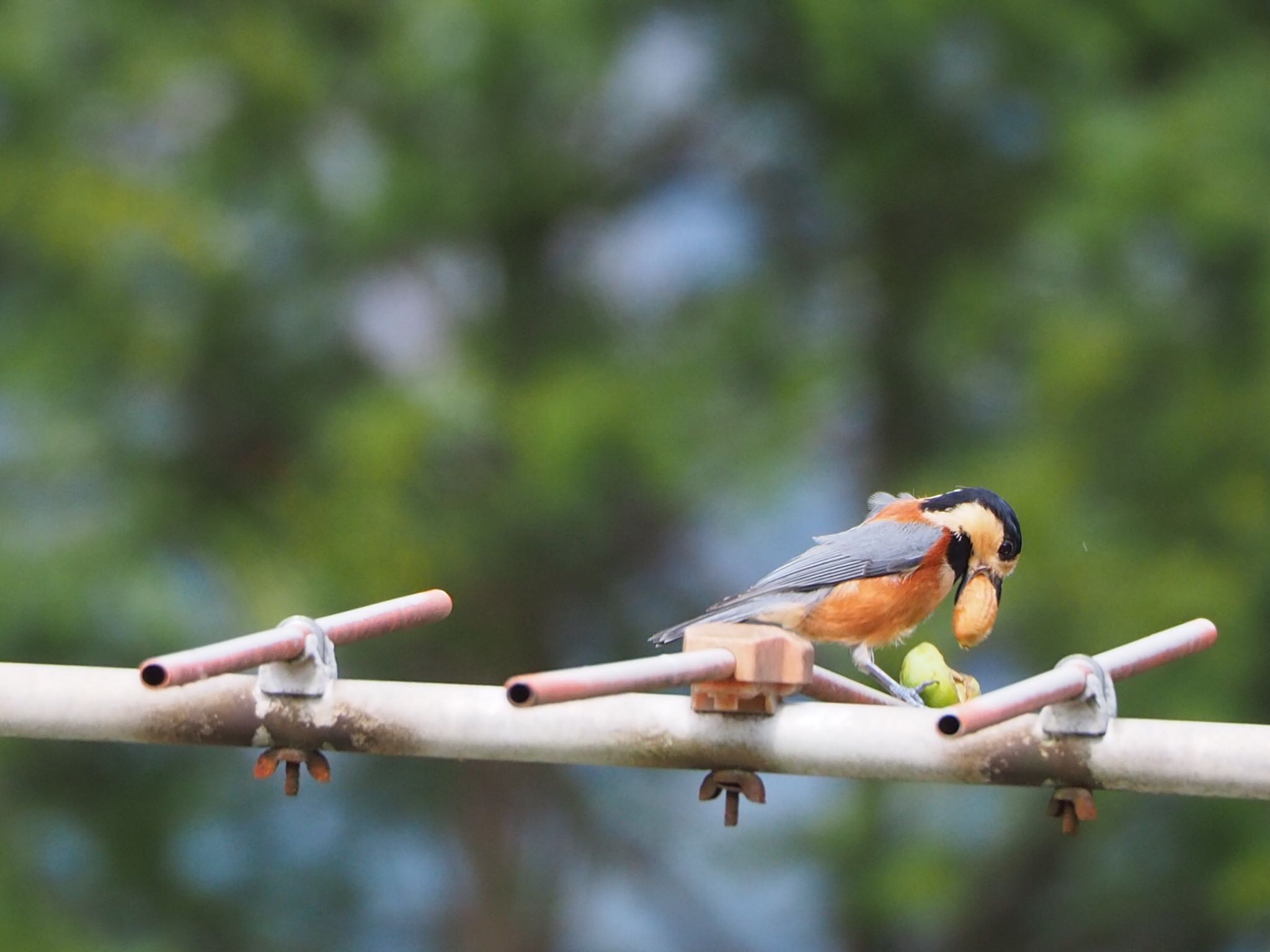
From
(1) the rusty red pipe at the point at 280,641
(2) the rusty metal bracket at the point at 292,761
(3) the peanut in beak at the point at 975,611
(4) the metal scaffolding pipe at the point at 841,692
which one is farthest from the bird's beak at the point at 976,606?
(2) the rusty metal bracket at the point at 292,761

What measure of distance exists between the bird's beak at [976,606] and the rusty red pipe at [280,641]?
69cm

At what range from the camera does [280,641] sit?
72.4 inches

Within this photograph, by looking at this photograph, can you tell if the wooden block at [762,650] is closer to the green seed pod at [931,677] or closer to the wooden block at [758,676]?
the wooden block at [758,676]

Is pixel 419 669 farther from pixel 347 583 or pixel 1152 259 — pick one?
pixel 1152 259

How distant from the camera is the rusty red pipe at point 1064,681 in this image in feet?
5.25

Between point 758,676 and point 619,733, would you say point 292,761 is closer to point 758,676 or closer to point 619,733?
point 619,733

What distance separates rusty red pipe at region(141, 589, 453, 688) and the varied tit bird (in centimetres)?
61

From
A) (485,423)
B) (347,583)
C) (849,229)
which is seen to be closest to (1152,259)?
(849,229)

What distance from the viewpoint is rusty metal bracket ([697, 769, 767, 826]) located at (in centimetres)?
189

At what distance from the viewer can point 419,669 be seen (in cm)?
726

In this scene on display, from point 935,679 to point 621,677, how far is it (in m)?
0.74

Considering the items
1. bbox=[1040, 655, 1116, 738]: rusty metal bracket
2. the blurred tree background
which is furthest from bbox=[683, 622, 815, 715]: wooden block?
the blurred tree background

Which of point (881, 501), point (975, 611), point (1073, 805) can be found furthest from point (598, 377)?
point (1073, 805)

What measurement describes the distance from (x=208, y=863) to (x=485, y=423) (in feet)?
7.04
